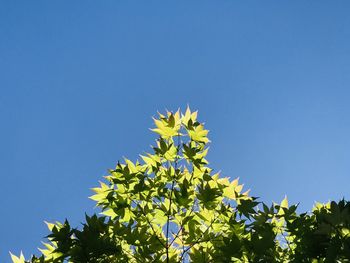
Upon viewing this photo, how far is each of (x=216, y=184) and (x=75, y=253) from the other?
1571mm

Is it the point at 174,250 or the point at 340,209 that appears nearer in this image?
the point at 340,209

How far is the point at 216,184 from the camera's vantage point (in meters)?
3.74

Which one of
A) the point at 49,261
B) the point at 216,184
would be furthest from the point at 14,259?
the point at 216,184

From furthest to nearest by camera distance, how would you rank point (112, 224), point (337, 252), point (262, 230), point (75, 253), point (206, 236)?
point (206, 236)
point (112, 224)
point (262, 230)
point (75, 253)
point (337, 252)

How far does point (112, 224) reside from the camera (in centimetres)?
338

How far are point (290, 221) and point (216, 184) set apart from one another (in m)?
0.82

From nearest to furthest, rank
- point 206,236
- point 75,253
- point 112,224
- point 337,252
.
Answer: point 337,252 < point 75,253 < point 112,224 < point 206,236

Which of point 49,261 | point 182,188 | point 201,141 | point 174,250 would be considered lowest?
point 49,261

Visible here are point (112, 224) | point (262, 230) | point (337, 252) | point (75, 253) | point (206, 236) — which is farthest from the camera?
point (206, 236)

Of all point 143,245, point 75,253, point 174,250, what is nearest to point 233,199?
point 174,250

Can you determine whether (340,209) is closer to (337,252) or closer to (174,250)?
(337,252)

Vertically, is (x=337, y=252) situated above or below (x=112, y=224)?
below

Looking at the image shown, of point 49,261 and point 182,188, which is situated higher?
point 182,188

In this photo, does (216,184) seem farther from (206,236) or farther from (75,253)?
(75,253)
